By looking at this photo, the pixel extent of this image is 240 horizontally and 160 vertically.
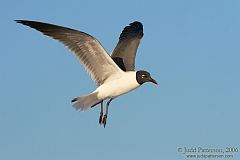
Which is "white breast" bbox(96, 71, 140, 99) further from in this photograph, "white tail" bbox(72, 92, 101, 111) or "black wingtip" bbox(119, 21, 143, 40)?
"black wingtip" bbox(119, 21, 143, 40)

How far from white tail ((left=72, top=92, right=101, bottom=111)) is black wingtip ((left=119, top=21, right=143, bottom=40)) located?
2959mm

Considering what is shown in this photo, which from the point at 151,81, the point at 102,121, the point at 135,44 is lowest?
the point at 102,121

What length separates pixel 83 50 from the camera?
11523 mm

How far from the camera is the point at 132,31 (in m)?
14.8

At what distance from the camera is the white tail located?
11.8m

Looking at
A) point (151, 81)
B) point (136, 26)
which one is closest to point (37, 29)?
point (151, 81)

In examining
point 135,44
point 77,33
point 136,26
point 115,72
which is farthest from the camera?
point 136,26

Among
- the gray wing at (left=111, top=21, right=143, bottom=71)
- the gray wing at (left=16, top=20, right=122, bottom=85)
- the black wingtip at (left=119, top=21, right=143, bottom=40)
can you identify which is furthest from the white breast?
the black wingtip at (left=119, top=21, right=143, bottom=40)

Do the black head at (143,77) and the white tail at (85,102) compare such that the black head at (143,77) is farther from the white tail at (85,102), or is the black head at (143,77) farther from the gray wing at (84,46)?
the white tail at (85,102)

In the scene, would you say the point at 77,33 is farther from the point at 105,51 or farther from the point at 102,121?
the point at 102,121

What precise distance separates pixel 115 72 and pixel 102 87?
408 millimetres

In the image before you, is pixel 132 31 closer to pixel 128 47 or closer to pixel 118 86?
pixel 128 47

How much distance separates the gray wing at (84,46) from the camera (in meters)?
11.2

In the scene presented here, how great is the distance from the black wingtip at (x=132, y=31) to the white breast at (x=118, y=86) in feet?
8.93
